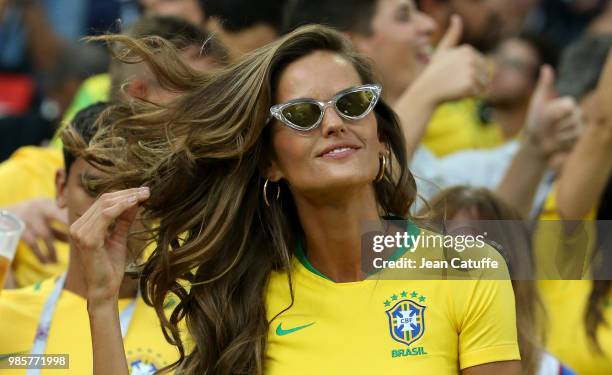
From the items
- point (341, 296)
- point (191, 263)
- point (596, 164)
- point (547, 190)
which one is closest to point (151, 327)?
point (191, 263)

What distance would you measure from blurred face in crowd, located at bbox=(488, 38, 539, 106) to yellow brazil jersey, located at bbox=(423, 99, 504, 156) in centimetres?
38

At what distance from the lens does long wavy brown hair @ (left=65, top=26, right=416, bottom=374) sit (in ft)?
12.1

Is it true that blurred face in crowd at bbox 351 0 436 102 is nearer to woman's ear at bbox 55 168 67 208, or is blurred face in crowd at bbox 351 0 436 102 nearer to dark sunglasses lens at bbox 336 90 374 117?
woman's ear at bbox 55 168 67 208

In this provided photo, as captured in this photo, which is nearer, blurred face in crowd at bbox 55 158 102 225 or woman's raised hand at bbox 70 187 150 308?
woman's raised hand at bbox 70 187 150 308

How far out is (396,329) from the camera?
3.46 metres

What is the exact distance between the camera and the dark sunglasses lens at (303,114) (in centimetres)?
356

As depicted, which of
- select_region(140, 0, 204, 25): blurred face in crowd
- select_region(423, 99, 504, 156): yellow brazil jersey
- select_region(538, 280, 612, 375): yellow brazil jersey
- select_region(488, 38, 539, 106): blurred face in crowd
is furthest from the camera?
select_region(488, 38, 539, 106): blurred face in crowd

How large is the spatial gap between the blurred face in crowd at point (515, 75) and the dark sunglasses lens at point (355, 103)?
12.3ft

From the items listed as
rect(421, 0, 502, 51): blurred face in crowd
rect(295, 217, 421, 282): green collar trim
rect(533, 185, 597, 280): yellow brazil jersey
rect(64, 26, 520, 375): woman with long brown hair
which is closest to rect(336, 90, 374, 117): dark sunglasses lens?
rect(64, 26, 520, 375): woman with long brown hair

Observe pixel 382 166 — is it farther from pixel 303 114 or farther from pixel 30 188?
pixel 30 188

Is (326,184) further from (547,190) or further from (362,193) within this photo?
(547,190)

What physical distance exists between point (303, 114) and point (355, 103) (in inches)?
6.1

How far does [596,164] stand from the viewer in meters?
4.88

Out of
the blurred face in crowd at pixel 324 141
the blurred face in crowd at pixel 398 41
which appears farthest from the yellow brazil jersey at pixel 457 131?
the blurred face in crowd at pixel 324 141
